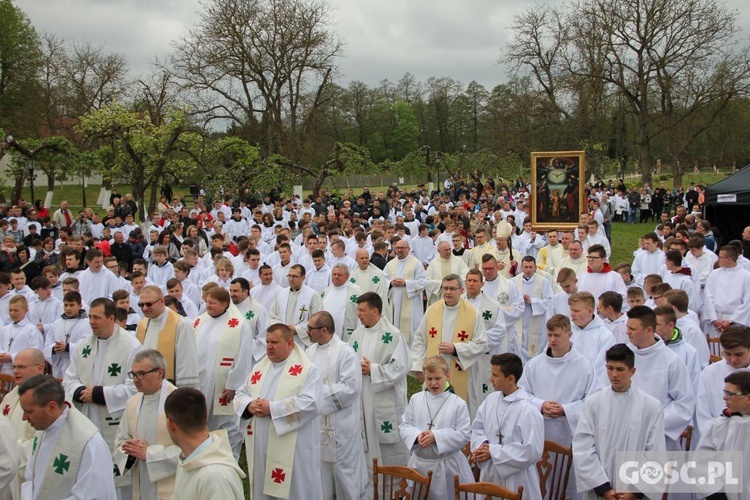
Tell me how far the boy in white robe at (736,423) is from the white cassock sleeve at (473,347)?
119 inches

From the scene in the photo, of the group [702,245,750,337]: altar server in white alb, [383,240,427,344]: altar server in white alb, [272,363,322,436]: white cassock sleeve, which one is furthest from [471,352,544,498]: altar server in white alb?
[383,240,427,344]: altar server in white alb

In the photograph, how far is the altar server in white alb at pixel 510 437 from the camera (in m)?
5.43

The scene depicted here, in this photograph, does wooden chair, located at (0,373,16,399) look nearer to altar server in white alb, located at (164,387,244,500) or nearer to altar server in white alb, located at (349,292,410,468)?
altar server in white alb, located at (349,292,410,468)

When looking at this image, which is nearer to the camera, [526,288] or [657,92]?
[526,288]

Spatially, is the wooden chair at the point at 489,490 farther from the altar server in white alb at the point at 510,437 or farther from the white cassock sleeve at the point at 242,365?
the white cassock sleeve at the point at 242,365

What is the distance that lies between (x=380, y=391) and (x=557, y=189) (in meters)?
12.3

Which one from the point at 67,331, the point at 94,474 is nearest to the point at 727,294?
the point at 67,331

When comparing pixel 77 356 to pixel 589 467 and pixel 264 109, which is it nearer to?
pixel 589 467

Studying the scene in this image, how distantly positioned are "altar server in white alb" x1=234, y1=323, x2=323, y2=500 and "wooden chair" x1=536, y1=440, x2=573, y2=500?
6.11 feet

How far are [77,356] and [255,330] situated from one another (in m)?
2.87

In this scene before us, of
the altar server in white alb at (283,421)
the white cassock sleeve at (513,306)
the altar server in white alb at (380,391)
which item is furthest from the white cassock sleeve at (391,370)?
the white cassock sleeve at (513,306)

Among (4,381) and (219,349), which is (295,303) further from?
(4,381)

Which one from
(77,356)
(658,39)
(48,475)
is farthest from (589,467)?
(658,39)

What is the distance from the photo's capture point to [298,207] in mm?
23531
